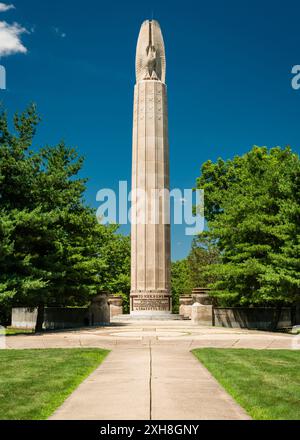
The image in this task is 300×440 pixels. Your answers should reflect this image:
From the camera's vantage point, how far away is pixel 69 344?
16203 millimetres

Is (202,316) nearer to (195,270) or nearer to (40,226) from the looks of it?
(40,226)

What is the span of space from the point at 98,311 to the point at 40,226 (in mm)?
9116

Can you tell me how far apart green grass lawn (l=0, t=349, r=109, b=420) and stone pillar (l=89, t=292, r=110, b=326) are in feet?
46.2

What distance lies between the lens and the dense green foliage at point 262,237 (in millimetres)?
21203

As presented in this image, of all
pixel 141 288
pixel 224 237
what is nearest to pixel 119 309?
pixel 141 288

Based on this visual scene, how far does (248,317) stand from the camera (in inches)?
1056

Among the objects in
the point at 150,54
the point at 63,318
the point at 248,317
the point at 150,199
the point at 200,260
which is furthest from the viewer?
the point at 200,260

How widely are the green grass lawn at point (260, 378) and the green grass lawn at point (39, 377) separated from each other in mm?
2667

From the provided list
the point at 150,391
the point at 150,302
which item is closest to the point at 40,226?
the point at 150,391

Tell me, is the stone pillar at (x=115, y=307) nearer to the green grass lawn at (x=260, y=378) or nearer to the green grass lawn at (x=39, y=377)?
the green grass lawn at (x=39, y=377)

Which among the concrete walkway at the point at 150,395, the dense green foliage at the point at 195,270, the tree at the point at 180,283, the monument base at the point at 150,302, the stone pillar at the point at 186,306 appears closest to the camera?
the concrete walkway at the point at 150,395

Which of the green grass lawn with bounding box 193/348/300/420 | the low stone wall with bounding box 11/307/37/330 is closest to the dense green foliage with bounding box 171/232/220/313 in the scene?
the low stone wall with bounding box 11/307/37/330

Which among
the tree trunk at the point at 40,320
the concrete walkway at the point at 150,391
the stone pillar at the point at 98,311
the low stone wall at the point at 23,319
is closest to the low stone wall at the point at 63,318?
the stone pillar at the point at 98,311
